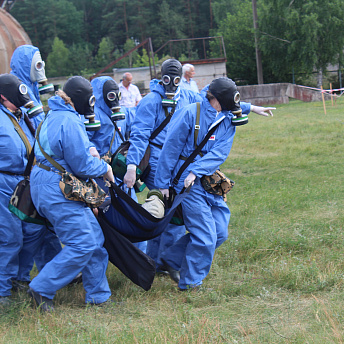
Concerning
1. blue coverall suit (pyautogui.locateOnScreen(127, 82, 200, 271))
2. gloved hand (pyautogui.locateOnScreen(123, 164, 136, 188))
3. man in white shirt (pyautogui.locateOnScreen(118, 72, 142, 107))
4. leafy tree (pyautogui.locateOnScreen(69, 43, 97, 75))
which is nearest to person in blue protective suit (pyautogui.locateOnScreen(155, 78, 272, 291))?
gloved hand (pyautogui.locateOnScreen(123, 164, 136, 188))

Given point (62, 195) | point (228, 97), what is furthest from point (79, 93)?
point (228, 97)

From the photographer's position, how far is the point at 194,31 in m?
59.8

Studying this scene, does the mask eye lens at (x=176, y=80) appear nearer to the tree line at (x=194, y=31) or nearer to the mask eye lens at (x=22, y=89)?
the mask eye lens at (x=22, y=89)

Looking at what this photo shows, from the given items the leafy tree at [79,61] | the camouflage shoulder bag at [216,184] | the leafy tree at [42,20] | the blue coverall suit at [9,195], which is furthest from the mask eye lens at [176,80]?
the leafy tree at [42,20]

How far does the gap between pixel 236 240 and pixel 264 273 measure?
3.15 ft

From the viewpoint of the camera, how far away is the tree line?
31969mm

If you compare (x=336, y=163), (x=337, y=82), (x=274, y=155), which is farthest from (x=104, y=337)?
(x=337, y=82)

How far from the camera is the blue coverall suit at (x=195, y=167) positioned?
4.57 meters

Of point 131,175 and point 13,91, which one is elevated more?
point 13,91

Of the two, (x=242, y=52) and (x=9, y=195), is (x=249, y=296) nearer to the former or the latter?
(x=9, y=195)

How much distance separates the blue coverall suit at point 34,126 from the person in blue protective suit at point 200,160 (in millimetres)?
1380

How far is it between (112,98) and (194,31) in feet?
186

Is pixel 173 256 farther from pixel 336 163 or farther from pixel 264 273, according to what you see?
pixel 336 163

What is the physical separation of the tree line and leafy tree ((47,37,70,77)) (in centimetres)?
11
